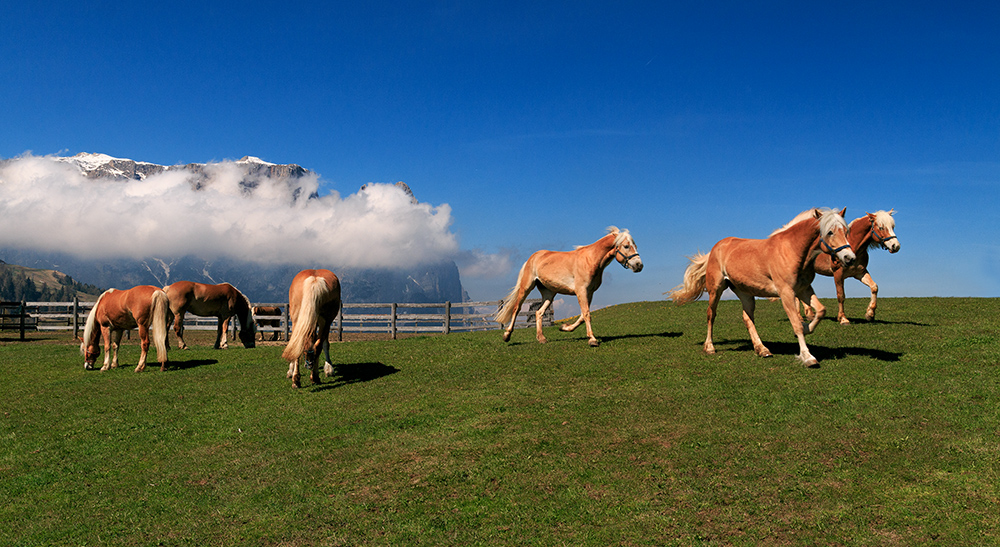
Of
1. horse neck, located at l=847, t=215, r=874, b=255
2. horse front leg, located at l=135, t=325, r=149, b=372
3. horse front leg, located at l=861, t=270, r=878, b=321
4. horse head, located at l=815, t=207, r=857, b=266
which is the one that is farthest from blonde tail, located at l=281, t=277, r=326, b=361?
horse front leg, located at l=861, t=270, r=878, b=321

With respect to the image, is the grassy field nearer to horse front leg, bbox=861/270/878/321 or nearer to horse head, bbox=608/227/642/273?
horse head, bbox=608/227/642/273

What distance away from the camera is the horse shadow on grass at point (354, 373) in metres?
11.8

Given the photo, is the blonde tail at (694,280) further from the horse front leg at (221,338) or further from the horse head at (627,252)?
the horse front leg at (221,338)

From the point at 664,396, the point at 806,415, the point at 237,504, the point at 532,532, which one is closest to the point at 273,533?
the point at 237,504

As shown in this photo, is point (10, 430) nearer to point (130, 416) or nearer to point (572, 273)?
point (130, 416)

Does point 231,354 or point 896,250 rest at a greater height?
point 896,250

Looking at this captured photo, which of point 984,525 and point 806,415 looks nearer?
point 984,525

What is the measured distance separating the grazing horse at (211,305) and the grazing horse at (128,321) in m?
4.12

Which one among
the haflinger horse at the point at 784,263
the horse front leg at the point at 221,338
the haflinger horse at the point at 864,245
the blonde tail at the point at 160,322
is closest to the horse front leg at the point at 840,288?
the haflinger horse at the point at 864,245

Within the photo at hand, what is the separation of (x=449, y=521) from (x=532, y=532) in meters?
0.84

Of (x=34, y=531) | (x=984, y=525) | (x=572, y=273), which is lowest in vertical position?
(x=34, y=531)

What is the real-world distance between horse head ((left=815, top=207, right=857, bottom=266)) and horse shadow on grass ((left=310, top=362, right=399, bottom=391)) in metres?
8.86

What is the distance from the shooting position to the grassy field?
17.4 feet

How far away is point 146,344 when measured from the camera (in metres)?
15.5
